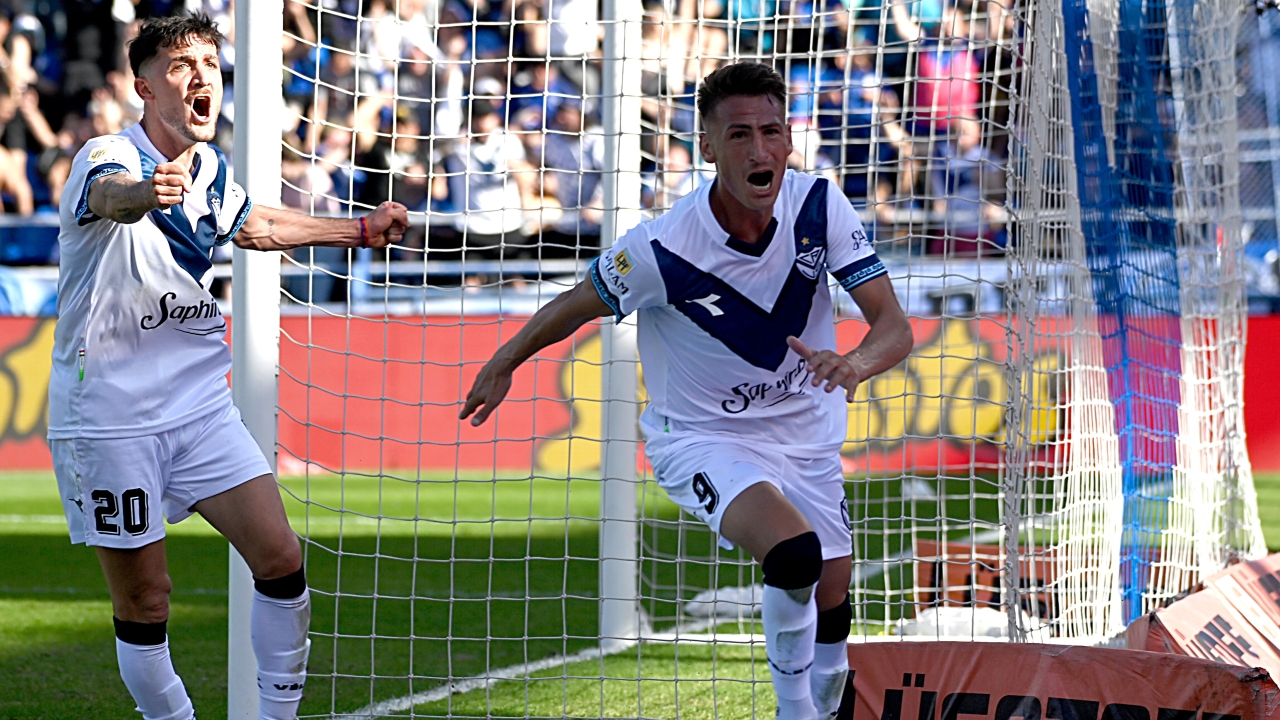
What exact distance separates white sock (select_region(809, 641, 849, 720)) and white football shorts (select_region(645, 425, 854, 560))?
281mm

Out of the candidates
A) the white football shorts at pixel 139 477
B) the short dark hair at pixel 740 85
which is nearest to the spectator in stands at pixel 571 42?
the short dark hair at pixel 740 85

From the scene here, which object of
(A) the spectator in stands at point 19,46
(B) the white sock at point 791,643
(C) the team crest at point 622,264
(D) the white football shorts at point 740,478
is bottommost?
(B) the white sock at point 791,643

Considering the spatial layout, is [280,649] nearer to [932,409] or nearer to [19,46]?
[932,409]

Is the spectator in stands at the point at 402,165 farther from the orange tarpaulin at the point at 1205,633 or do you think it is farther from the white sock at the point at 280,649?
the orange tarpaulin at the point at 1205,633

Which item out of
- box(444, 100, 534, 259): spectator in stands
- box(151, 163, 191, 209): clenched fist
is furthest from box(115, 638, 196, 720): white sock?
box(444, 100, 534, 259): spectator in stands

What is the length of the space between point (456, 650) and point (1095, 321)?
315 centimetres

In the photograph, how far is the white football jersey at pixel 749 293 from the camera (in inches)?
154

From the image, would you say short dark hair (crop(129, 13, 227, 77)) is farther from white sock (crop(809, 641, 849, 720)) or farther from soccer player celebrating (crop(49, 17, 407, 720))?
white sock (crop(809, 641, 849, 720))

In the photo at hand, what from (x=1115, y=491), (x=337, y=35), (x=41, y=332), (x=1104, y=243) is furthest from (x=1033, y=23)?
(x=337, y=35)

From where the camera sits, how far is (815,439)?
4012 mm

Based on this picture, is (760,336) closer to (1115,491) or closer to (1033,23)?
(1033,23)

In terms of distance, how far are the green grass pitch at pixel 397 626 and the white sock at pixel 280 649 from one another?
0.20m

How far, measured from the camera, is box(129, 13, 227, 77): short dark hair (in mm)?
3594

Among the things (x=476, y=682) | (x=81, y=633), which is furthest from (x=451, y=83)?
(x=476, y=682)
